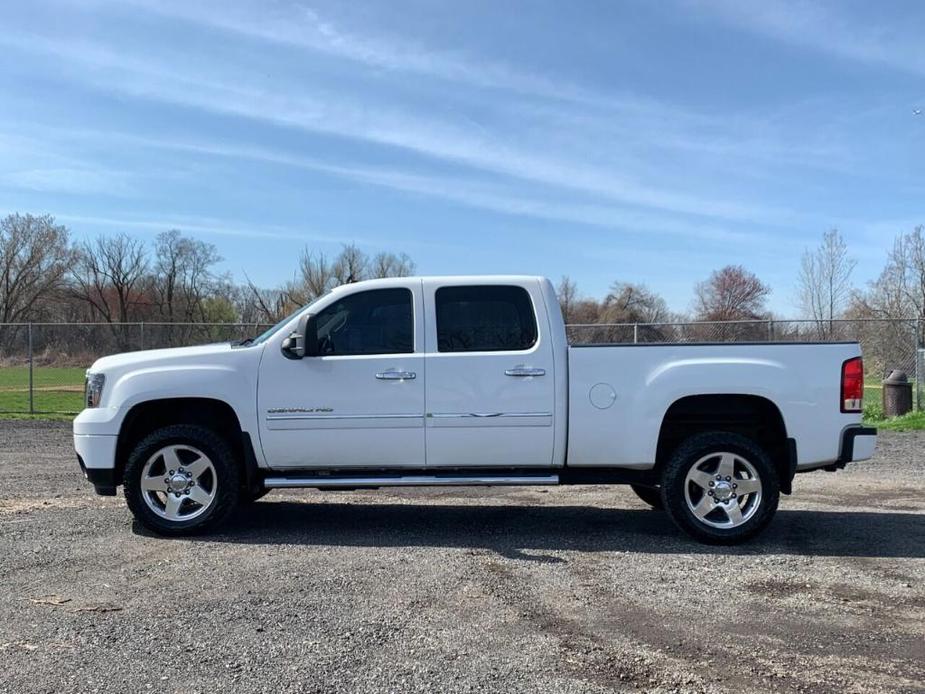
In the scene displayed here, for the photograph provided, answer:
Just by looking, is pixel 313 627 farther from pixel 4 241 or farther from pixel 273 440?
pixel 4 241

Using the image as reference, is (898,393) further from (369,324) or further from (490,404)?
(369,324)

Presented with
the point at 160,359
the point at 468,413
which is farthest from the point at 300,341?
the point at 468,413

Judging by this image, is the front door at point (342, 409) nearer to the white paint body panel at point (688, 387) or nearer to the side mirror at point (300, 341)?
the side mirror at point (300, 341)

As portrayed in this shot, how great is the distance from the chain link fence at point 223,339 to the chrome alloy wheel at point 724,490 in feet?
30.1

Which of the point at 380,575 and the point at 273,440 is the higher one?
the point at 273,440

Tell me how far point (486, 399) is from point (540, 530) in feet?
4.39

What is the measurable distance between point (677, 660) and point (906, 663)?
111cm

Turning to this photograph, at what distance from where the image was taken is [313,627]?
4387 mm

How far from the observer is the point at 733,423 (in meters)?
6.51

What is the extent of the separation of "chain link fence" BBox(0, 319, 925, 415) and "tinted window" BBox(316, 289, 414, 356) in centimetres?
962

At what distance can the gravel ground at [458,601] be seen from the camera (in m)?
3.82

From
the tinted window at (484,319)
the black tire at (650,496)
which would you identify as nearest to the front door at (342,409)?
the tinted window at (484,319)

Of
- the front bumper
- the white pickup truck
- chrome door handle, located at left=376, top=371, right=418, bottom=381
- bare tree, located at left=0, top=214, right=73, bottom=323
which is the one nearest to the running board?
the white pickup truck

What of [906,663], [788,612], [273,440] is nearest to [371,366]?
[273,440]
